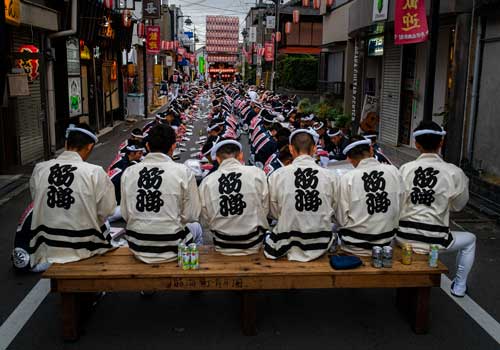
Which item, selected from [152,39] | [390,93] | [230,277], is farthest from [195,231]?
[152,39]

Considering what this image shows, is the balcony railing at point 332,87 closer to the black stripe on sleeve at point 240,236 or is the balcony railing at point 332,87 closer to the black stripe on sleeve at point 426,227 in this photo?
the black stripe on sleeve at point 426,227

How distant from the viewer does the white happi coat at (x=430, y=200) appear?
Answer: 16.9 ft

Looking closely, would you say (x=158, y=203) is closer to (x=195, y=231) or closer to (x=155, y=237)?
(x=155, y=237)

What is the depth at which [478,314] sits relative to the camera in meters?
5.32

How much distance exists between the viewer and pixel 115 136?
2117cm

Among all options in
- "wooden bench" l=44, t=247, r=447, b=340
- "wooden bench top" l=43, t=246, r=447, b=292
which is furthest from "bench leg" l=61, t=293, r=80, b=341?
"wooden bench top" l=43, t=246, r=447, b=292

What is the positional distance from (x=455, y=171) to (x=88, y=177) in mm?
3544

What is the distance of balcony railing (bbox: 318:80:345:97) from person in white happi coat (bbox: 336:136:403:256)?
65.9 feet

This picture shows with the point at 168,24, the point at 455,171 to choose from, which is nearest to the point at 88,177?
the point at 455,171

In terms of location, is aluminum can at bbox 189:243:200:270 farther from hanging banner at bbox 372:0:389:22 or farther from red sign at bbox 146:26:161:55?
red sign at bbox 146:26:161:55

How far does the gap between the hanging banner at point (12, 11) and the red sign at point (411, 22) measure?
824 cm

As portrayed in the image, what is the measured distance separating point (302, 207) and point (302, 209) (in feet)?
0.06

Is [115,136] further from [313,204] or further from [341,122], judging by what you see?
[313,204]

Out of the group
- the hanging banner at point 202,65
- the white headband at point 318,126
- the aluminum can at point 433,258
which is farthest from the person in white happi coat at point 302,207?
the hanging banner at point 202,65
